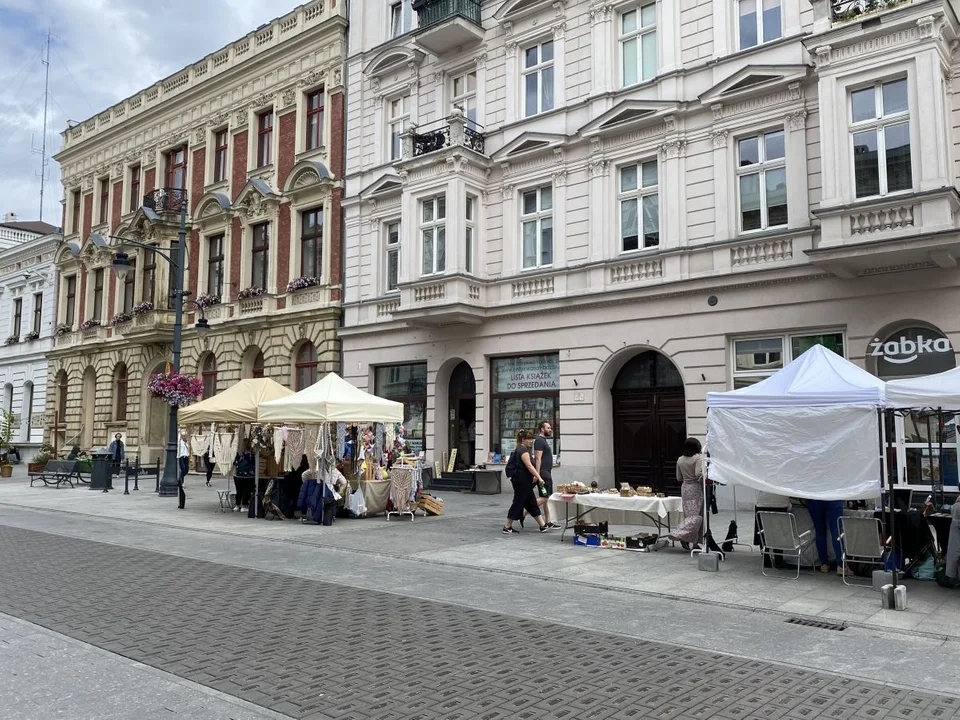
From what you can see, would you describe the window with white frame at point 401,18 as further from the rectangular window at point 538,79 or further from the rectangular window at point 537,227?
the rectangular window at point 537,227

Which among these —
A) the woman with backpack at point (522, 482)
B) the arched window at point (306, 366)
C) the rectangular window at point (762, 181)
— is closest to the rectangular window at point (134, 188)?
the arched window at point (306, 366)

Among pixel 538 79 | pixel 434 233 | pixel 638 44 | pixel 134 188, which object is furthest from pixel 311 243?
pixel 134 188

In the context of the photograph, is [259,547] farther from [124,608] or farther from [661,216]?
[661,216]

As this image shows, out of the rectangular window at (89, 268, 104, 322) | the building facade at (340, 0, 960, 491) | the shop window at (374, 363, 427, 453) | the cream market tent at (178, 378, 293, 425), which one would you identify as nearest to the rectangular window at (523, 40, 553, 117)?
the building facade at (340, 0, 960, 491)

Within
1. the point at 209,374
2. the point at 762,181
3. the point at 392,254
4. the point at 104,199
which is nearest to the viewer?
the point at 762,181

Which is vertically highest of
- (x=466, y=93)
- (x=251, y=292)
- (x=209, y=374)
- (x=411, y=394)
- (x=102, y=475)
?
(x=466, y=93)

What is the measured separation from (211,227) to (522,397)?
1691 centimetres

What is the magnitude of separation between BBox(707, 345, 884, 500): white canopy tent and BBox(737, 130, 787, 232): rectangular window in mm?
7856

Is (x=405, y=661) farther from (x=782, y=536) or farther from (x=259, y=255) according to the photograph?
(x=259, y=255)

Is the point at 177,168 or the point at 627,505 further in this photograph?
the point at 177,168

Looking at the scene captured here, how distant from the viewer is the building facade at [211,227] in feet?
92.2

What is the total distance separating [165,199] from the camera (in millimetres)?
34188

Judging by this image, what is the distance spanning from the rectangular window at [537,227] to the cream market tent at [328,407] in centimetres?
739

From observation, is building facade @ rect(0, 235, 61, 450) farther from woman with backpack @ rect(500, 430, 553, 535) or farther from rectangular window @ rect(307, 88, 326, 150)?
woman with backpack @ rect(500, 430, 553, 535)
